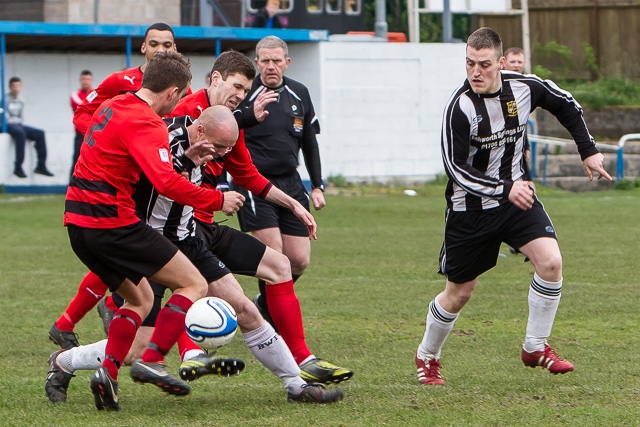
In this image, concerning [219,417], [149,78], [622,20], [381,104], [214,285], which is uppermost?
[622,20]

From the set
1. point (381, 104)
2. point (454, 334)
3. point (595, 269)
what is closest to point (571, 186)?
point (381, 104)

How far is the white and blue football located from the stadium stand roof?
16252 mm

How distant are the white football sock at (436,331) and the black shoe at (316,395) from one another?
0.87 meters

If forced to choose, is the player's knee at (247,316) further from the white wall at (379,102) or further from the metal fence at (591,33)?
the metal fence at (591,33)

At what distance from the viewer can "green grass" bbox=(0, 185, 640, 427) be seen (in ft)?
18.0

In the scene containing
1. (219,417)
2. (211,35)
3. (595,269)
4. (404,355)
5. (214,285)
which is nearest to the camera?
(219,417)

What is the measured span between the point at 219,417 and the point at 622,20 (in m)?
25.3

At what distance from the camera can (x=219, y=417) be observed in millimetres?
5441

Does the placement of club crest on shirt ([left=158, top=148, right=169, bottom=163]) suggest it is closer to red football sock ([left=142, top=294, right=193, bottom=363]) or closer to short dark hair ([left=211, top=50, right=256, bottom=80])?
red football sock ([left=142, top=294, right=193, bottom=363])

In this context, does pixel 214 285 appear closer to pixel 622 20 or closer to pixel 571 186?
pixel 571 186

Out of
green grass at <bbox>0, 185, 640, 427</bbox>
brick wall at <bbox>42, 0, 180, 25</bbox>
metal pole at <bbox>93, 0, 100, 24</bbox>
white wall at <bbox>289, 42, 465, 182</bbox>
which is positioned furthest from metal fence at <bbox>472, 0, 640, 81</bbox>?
green grass at <bbox>0, 185, 640, 427</bbox>

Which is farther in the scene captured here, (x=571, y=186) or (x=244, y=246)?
(x=571, y=186)

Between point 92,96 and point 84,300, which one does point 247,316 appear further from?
point 92,96

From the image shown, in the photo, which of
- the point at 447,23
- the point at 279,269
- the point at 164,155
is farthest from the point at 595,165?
the point at 447,23
